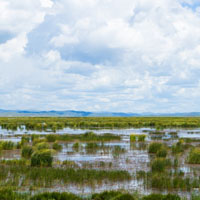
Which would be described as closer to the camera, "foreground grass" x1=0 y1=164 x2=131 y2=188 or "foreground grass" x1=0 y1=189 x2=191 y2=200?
"foreground grass" x1=0 y1=189 x2=191 y2=200

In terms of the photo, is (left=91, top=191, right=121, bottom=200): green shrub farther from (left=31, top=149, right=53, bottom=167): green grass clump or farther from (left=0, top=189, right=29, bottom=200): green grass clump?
(left=31, top=149, right=53, bottom=167): green grass clump

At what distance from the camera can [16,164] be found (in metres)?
17.4

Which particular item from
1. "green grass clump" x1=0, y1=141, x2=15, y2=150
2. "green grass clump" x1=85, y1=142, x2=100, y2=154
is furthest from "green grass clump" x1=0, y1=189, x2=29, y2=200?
"green grass clump" x1=0, y1=141, x2=15, y2=150

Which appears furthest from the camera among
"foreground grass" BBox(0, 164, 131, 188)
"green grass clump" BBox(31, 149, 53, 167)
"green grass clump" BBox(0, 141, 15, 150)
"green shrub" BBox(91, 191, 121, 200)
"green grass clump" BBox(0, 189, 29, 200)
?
"green grass clump" BBox(0, 141, 15, 150)

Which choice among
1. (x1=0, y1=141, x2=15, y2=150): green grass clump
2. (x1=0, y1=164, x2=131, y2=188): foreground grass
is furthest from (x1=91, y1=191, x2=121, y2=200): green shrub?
(x1=0, y1=141, x2=15, y2=150): green grass clump

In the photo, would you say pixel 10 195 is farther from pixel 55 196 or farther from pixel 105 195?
pixel 105 195

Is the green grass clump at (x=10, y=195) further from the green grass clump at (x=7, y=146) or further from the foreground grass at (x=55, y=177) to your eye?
the green grass clump at (x=7, y=146)

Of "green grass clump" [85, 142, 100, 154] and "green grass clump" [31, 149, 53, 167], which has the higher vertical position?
"green grass clump" [31, 149, 53, 167]

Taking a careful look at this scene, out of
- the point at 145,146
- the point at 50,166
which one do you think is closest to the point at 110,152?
the point at 145,146

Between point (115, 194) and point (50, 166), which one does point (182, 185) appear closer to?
point (115, 194)

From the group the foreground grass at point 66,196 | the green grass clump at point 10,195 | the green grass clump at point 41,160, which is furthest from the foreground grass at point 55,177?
the foreground grass at point 66,196

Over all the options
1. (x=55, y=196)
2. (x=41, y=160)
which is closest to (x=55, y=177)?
(x=41, y=160)

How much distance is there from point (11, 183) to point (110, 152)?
1111 cm

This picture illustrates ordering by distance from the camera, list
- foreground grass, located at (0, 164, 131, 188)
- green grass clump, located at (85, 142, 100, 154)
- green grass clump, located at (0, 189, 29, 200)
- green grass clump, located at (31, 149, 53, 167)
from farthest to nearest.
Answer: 1. green grass clump, located at (85, 142, 100, 154)
2. green grass clump, located at (31, 149, 53, 167)
3. foreground grass, located at (0, 164, 131, 188)
4. green grass clump, located at (0, 189, 29, 200)
